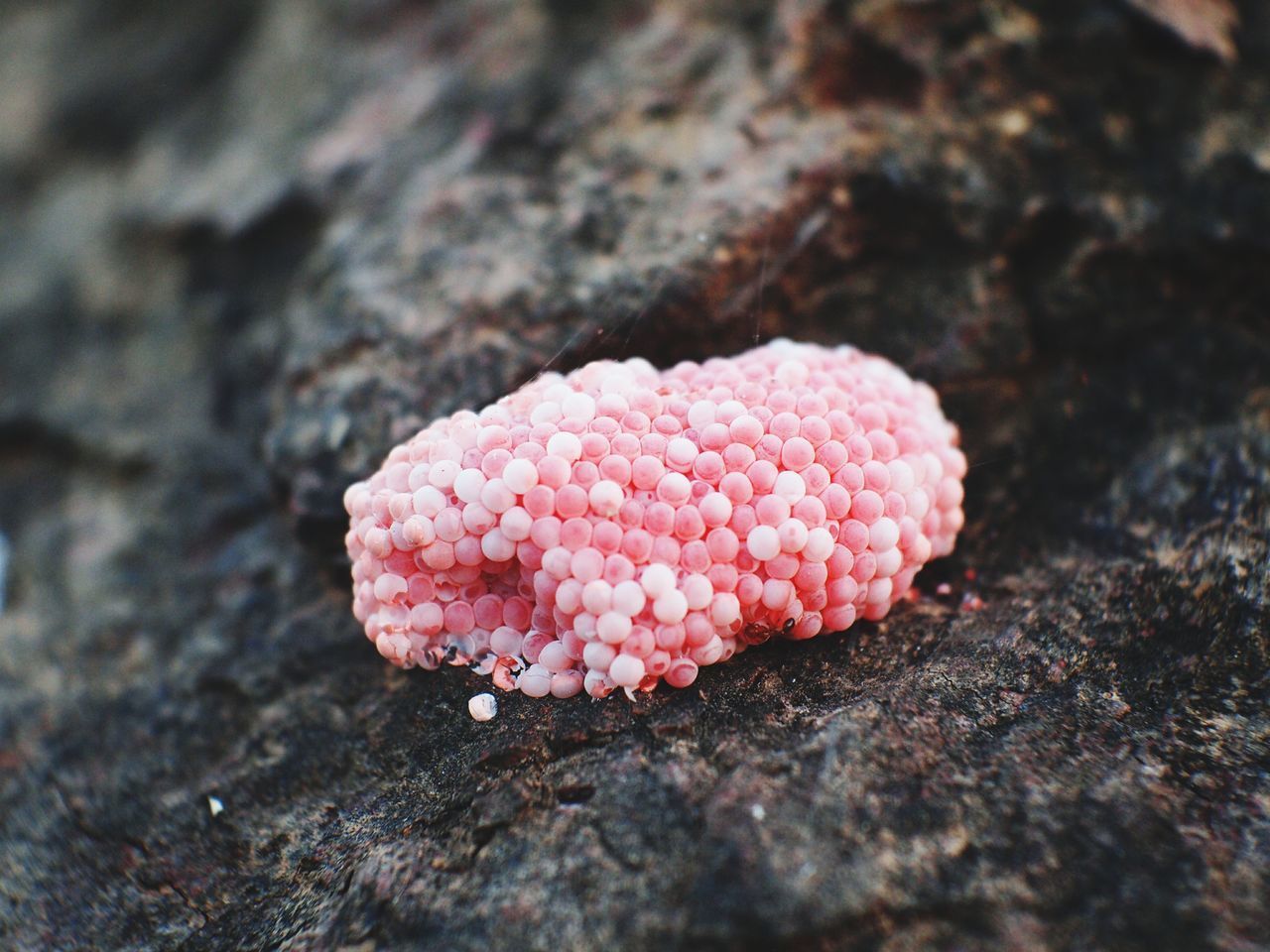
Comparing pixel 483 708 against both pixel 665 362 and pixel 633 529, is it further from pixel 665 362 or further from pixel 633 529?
pixel 665 362

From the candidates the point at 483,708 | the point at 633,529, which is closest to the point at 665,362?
the point at 633,529

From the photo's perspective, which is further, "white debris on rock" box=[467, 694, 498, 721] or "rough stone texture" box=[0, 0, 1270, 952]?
"white debris on rock" box=[467, 694, 498, 721]

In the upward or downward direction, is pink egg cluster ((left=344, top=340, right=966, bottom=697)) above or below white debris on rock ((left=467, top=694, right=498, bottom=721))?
above

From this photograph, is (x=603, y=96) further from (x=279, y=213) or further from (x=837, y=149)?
(x=279, y=213)

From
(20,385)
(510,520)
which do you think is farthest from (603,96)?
(20,385)

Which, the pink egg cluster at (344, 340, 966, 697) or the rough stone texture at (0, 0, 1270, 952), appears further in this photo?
the pink egg cluster at (344, 340, 966, 697)
